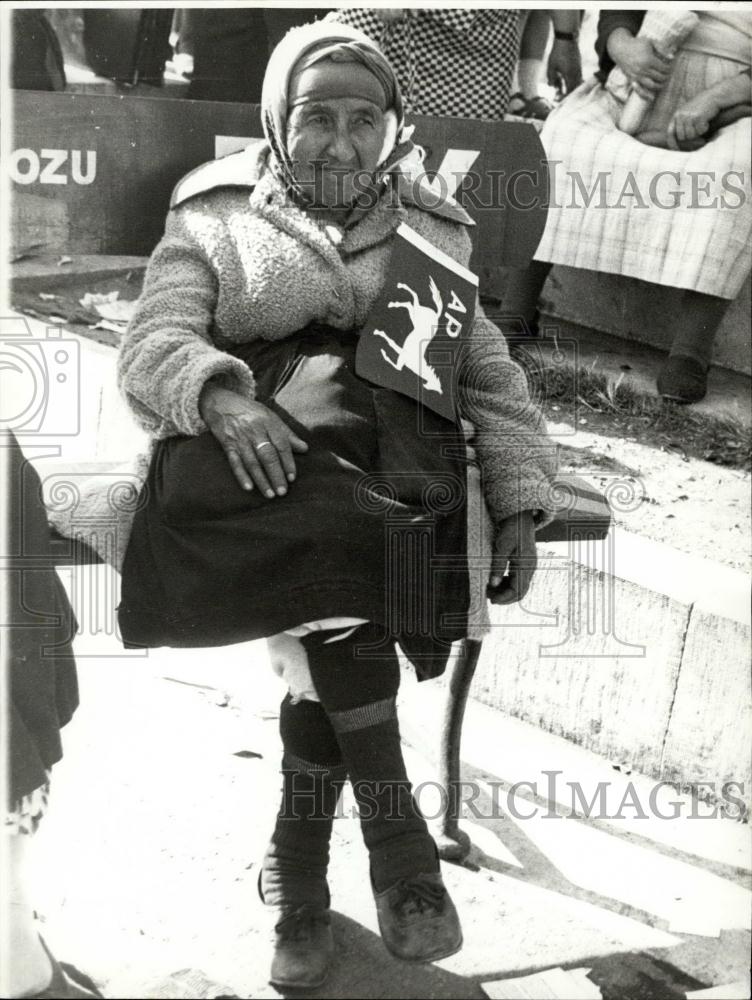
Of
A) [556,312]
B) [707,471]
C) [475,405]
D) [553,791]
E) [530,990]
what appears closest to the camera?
[530,990]

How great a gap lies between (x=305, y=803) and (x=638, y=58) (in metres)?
1.64

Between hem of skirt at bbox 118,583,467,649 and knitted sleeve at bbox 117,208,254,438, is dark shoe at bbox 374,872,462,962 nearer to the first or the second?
hem of skirt at bbox 118,583,467,649

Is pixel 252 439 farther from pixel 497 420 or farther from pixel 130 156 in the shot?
pixel 130 156

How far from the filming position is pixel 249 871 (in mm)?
1980

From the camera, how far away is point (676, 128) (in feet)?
9.01

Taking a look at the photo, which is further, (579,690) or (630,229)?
(630,229)

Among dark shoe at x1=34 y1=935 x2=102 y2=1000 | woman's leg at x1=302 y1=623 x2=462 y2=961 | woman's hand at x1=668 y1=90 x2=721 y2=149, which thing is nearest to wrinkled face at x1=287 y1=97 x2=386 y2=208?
woman's leg at x1=302 y1=623 x2=462 y2=961

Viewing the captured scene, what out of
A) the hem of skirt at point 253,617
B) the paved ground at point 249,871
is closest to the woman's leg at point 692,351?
the paved ground at point 249,871

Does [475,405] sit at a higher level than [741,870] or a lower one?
higher

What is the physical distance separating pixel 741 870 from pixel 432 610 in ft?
2.91

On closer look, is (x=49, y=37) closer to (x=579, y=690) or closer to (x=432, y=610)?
(x=432, y=610)

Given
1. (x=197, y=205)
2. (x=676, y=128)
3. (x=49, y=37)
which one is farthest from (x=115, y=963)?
(x=676, y=128)

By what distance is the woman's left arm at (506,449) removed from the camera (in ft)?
6.84

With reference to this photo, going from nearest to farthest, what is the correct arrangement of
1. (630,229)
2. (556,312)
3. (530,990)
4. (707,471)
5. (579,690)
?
(530,990) → (579,690) → (707,471) → (630,229) → (556,312)
